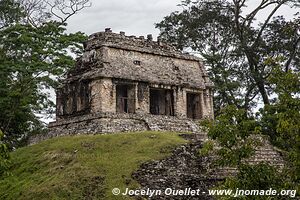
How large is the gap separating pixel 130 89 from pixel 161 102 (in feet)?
7.79

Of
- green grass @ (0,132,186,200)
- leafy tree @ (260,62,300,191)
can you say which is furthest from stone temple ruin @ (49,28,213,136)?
leafy tree @ (260,62,300,191)

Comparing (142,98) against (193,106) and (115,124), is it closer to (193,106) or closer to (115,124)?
(115,124)

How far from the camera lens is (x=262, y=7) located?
28875mm

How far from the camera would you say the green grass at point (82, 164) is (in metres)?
13.5

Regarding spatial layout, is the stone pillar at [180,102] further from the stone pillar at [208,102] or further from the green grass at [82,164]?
the green grass at [82,164]

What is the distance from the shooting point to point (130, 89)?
67.9 ft

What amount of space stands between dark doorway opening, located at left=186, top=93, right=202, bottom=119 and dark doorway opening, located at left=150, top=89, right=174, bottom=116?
1263mm

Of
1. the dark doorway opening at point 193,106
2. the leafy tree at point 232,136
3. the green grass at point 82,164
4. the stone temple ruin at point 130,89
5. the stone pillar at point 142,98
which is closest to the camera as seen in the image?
the leafy tree at point 232,136

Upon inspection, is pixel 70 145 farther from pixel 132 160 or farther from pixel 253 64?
pixel 253 64

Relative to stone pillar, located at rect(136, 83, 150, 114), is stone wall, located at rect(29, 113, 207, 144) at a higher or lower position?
lower

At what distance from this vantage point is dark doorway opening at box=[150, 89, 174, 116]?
2189cm

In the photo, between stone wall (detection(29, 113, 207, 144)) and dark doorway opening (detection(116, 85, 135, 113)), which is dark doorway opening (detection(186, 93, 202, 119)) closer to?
stone wall (detection(29, 113, 207, 144))

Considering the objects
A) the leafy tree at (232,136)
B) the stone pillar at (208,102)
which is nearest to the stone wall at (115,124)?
the stone pillar at (208,102)

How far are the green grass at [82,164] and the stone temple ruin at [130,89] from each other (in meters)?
1.91
